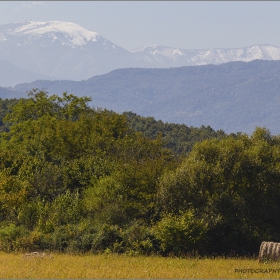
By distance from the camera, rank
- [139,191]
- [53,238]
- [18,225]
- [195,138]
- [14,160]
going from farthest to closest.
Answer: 1. [195,138]
2. [14,160]
3. [139,191]
4. [18,225]
5. [53,238]

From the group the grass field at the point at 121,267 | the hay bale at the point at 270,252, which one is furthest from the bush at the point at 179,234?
the hay bale at the point at 270,252

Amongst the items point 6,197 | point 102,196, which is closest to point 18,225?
point 6,197

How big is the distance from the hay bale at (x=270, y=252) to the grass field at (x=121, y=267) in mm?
405

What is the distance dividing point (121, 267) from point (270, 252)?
6.20m

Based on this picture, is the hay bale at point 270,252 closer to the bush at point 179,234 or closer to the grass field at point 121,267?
the grass field at point 121,267

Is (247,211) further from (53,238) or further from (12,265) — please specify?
(12,265)

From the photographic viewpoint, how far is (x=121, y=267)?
71.1 ft

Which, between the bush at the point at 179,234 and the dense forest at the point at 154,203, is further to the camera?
the dense forest at the point at 154,203

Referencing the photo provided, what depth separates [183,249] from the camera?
27.7 m

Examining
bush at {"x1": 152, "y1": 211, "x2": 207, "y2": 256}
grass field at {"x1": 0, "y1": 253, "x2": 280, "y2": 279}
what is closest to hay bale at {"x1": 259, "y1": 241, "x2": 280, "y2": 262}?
grass field at {"x1": 0, "y1": 253, "x2": 280, "y2": 279}

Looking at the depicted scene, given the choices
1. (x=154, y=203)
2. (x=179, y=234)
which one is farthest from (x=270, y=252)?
(x=154, y=203)

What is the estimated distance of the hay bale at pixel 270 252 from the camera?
21.9 metres

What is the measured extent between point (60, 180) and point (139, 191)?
695 centimetres

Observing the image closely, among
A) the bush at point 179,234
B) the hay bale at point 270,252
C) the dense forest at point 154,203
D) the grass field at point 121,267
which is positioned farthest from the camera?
the dense forest at point 154,203
